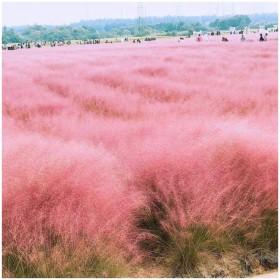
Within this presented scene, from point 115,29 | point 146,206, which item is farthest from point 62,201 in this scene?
point 115,29

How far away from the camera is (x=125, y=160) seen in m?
3.79

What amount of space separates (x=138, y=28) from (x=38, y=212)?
61.6m

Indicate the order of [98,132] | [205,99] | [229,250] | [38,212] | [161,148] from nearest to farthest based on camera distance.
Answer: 1. [38,212]
2. [229,250]
3. [161,148]
4. [98,132]
5. [205,99]

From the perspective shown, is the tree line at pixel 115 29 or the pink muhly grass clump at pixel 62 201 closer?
the pink muhly grass clump at pixel 62 201

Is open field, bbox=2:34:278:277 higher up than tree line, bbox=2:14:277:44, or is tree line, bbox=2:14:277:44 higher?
tree line, bbox=2:14:277:44

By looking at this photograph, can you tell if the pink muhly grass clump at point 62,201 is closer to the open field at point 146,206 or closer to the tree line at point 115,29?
the open field at point 146,206

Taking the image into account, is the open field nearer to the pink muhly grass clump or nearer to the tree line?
the pink muhly grass clump

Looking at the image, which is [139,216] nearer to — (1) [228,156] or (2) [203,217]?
(2) [203,217]

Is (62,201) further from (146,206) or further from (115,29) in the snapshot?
(115,29)

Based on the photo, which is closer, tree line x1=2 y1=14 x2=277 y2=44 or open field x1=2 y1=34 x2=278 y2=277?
open field x1=2 y1=34 x2=278 y2=277

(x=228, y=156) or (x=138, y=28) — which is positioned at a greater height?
(x=138, y=28)

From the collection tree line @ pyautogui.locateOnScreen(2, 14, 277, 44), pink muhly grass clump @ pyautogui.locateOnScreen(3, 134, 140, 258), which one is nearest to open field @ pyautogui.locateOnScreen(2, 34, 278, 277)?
pink muhly grass clump @ pyautogui.locateOnScreen(3, 134, 140, 258)

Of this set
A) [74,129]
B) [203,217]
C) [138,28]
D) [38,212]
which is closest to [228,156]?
[203,217]

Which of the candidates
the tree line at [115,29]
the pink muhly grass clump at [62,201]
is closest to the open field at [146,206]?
the pink muhly grass clump at [62,201]
